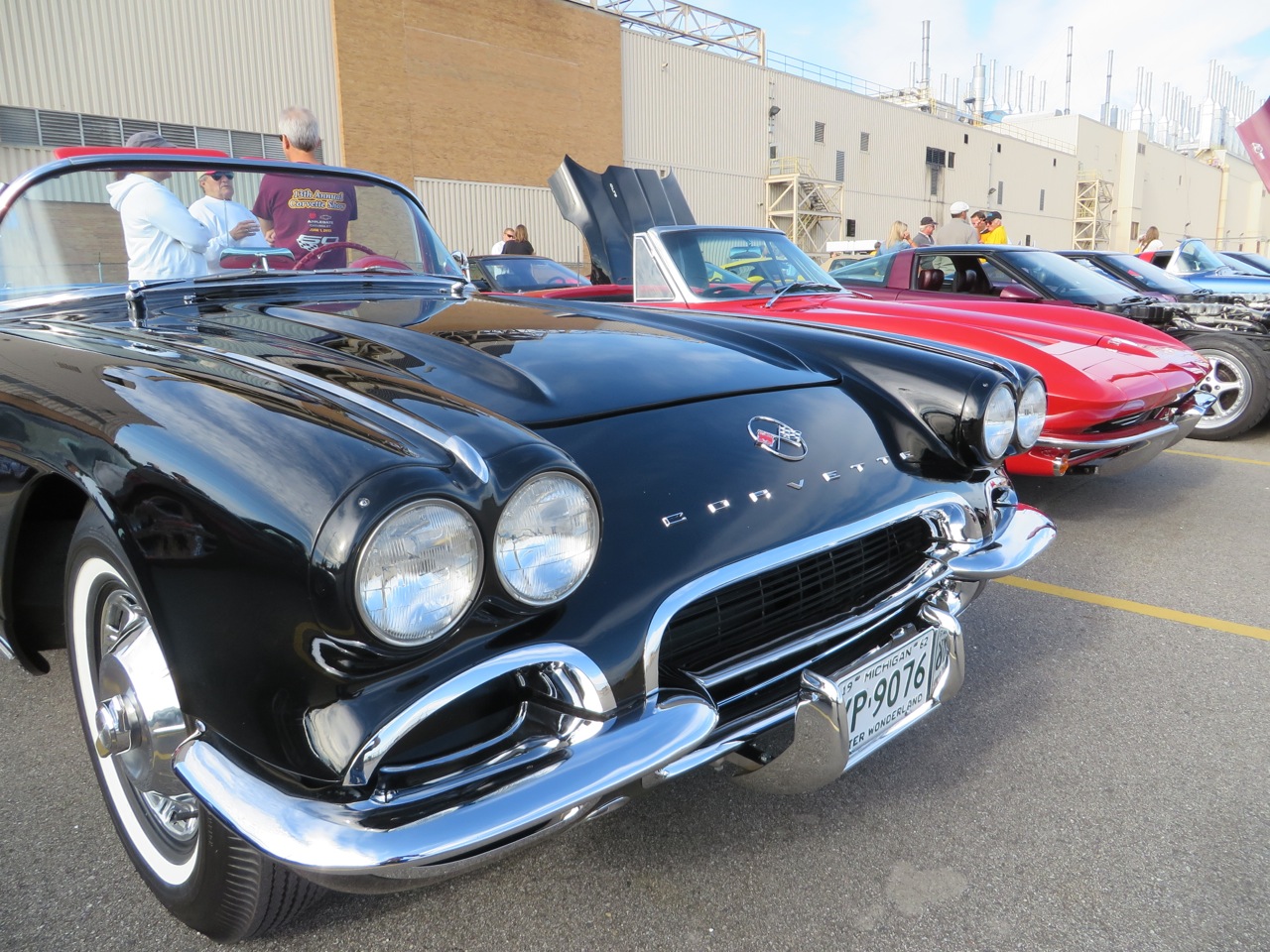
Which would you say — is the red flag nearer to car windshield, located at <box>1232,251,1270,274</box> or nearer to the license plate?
car windshield, located at <box>1232,251,1270,274</box>

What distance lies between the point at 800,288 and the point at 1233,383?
3.53 meters

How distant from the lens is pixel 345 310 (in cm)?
227

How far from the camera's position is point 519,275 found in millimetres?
8914

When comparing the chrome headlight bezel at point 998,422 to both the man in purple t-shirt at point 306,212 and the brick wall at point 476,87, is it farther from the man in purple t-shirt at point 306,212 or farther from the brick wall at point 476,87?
the brick wall at point 476,87

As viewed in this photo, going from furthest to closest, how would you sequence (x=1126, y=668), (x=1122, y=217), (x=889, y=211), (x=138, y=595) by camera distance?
(x=1122, y=217), (x=889, y=211), (x=1126, y=668), (x=138, y=595)

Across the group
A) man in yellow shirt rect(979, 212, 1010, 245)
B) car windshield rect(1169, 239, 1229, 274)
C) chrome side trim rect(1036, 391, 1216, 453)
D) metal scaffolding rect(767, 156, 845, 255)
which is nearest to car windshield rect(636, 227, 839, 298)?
chrome side trim rect(1036, 391, 1216, 453)

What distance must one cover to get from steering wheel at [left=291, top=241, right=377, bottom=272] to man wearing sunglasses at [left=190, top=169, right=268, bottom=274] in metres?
0.11

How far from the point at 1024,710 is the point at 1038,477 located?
117 inches

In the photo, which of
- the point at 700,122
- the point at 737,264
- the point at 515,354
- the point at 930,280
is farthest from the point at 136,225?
the point at 700,122

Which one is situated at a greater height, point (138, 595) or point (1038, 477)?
point (138, 595)

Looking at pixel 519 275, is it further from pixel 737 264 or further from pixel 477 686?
pixel 477 686

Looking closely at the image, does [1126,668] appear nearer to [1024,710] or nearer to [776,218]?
[1024,710]

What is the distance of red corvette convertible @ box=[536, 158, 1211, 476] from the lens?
377 centimetres

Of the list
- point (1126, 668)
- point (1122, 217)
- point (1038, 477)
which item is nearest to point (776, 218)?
point (1038, 477)
